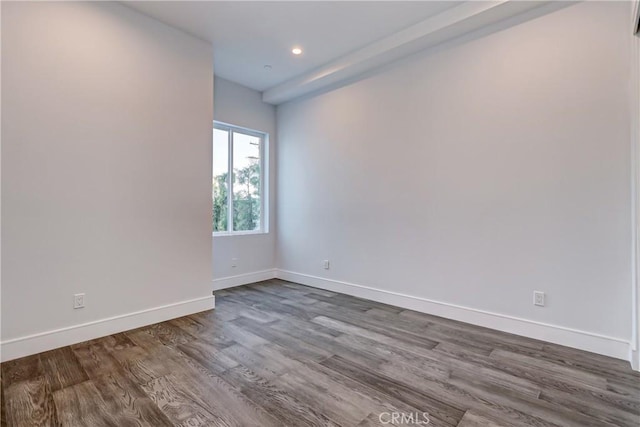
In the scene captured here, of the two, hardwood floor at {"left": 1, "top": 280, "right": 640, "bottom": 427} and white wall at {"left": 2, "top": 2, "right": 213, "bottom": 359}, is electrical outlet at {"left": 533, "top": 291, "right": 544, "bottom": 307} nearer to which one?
hardwood floor at {"left": 1, "top": 280, "right": 640, "bottom": 427}

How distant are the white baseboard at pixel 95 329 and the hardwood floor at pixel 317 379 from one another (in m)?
0.09

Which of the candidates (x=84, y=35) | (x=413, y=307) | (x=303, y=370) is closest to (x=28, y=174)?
(x=84, y=35)

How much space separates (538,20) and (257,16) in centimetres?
256

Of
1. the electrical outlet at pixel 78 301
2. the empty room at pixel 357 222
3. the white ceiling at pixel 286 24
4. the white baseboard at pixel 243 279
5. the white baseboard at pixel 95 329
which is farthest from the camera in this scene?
the white baseboard at pixel 243 279

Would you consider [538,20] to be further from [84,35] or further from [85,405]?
[85,405]

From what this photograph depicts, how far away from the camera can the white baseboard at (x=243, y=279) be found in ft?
14.3

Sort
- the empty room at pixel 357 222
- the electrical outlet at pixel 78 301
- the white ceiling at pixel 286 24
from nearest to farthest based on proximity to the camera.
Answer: the empty room at pixel 357 222 < the electrical outlet at pixel 78 301 < the white ceiling at pixel 286 24

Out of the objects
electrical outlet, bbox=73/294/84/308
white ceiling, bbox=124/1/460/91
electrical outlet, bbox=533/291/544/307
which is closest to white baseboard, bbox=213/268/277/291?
electrical outlet, bbox=73/294/84/308

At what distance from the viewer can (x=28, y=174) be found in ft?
7.86

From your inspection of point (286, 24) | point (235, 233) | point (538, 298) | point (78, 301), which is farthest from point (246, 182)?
point (538, 298)

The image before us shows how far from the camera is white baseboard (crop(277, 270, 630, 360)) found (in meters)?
2.41

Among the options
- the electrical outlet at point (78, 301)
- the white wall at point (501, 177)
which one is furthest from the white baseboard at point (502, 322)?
the electrical outlet at point (78, 301)

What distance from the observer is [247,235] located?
4.70 meters

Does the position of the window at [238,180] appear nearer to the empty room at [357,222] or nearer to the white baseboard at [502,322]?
the empty room at [357,222]
